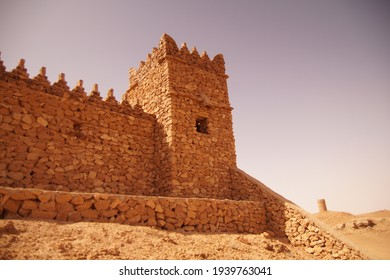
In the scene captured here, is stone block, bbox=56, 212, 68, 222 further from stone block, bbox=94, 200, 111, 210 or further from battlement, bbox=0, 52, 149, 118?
battlement, bbox=0, 52, 149, 118

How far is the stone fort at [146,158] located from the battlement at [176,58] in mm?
50

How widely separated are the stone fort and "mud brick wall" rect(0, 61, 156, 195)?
0.09 feet

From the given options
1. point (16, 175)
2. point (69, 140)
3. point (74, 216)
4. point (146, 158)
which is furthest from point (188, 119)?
point (74, 216)

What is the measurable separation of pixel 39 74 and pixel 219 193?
22.7ft

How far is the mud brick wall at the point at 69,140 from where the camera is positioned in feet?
24.6

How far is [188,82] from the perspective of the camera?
1112 cm

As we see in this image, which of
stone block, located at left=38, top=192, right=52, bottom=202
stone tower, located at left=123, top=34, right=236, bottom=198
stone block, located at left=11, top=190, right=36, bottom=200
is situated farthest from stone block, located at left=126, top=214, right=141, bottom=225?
stone tower, located at left=123, top=34, right=236, bottom=198

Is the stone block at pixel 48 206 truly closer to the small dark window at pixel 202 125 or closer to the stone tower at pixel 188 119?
the stone tower at pixel 188 119

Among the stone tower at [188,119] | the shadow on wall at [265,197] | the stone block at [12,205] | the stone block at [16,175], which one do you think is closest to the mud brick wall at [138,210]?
the stone block at [12,205]

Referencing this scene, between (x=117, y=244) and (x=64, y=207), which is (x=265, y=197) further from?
(x=64, y=207)

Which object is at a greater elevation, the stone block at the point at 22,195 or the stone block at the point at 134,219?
the stone block at the point at 22,195

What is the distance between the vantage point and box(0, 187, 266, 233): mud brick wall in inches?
209
